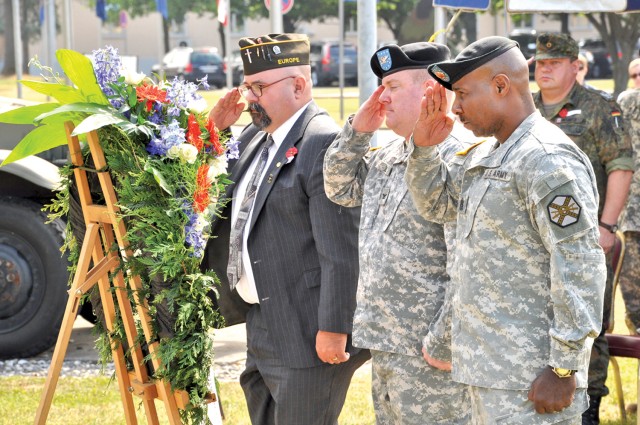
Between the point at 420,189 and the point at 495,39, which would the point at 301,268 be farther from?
the point at 495,39

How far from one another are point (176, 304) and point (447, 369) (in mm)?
1064

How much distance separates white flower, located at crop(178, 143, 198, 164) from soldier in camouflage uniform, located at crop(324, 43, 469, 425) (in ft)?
2.04

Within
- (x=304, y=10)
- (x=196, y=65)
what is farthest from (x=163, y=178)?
(x=304, y=10)

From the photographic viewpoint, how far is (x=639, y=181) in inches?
246

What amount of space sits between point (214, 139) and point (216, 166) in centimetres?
11

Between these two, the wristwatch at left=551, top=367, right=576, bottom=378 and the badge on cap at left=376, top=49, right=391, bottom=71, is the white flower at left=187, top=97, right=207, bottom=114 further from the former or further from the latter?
the wristwatch at left=551, top=367, right=576, bottom=378

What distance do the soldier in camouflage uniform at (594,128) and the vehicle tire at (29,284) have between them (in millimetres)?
3402

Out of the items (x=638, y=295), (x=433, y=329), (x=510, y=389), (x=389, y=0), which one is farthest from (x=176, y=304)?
(x=389, y=0)

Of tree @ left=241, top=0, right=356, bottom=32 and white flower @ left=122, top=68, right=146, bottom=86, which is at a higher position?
tree @ left=241, top=0, right=356, bottom=32

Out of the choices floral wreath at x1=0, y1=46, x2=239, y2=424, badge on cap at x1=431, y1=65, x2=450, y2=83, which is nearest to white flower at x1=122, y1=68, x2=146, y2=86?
floral wreath at x1=0, y1=46, x2=239, y2=424

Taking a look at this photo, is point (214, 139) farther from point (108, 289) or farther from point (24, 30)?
point (24, 30)

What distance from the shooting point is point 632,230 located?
618cm

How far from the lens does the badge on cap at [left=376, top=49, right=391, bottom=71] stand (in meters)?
3.60

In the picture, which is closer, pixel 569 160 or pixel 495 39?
pixel 569 160
